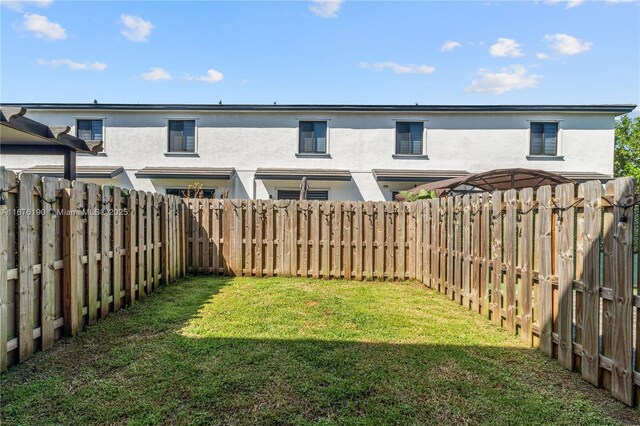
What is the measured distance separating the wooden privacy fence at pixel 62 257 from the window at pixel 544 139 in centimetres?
1524

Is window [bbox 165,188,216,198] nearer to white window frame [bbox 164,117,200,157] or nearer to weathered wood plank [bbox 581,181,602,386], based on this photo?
white window frame [bbox 164,117,200,157]

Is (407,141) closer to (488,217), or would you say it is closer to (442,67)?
(442,67)

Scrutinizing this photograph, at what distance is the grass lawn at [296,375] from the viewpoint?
221cm

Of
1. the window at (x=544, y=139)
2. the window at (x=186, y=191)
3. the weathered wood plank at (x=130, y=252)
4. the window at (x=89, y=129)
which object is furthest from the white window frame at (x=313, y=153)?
the weathered wood plank at (x=130, y=252)

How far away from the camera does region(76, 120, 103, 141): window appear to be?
14.0 metres

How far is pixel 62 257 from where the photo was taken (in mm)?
3543

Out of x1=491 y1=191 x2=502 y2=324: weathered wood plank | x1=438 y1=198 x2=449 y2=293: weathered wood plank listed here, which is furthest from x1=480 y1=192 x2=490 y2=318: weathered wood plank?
x1=438 y1=198 x2=449 y2=293: weathered wood plank

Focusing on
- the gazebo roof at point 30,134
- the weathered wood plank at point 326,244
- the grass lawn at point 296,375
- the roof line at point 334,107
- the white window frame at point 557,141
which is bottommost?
the grass lawn at point 296,375

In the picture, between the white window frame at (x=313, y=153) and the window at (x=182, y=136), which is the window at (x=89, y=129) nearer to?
the window at (x=182, y=136)

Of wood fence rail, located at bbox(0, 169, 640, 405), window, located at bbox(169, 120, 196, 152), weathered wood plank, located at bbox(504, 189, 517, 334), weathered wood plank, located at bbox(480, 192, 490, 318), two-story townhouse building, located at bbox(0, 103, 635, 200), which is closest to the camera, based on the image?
wood fence rail, located at bbox(0, 169, 640, 405)

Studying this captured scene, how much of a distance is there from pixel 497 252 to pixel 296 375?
3.03 m

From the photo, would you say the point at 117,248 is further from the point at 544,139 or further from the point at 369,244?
the point at 544,139

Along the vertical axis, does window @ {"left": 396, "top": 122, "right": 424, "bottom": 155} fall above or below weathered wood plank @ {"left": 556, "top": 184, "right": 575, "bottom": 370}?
above

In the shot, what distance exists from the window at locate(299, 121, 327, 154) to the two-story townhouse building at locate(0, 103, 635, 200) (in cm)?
4
